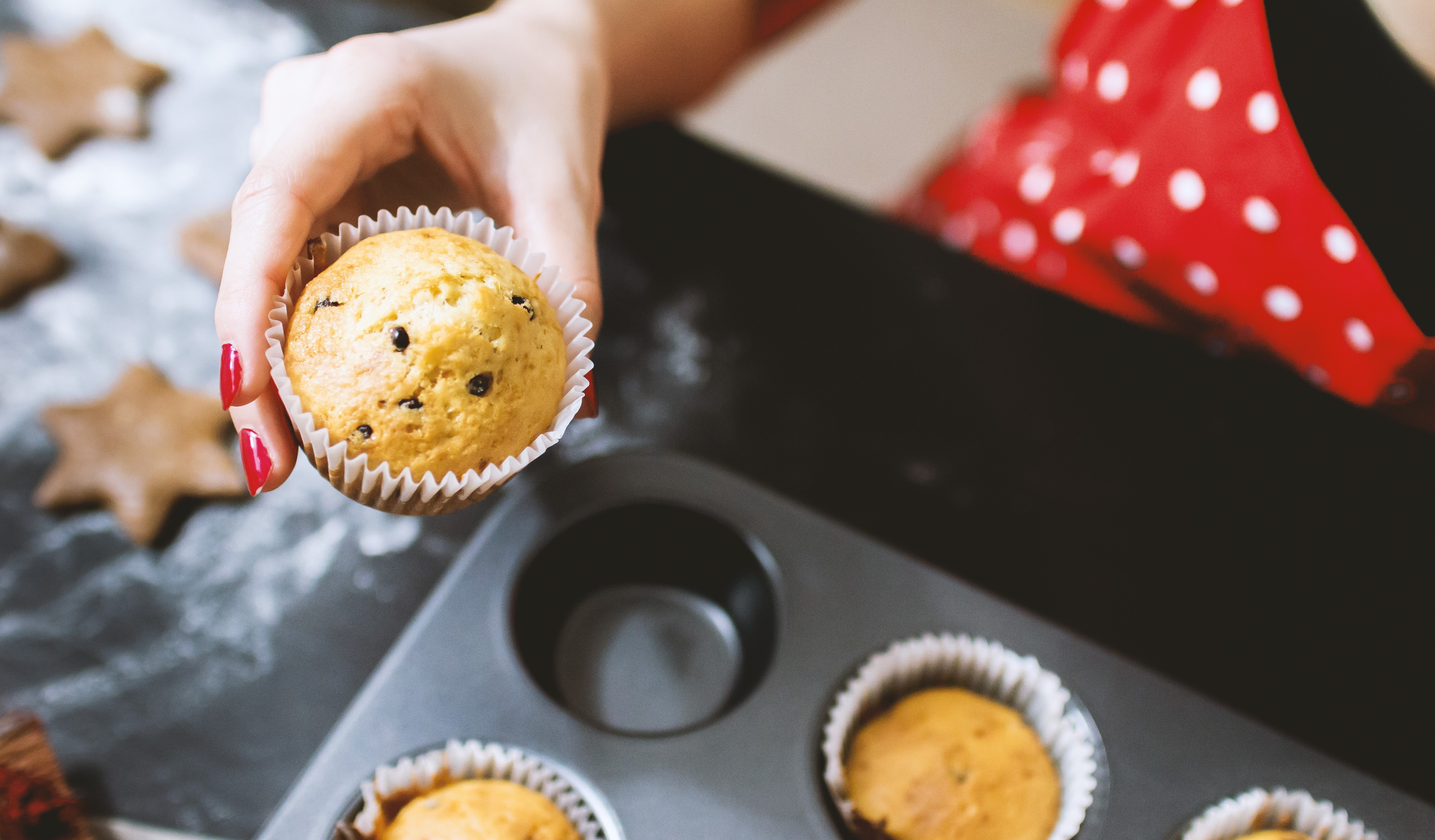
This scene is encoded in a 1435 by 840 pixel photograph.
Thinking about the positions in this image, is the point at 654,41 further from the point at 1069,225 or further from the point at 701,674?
the point at 701,674

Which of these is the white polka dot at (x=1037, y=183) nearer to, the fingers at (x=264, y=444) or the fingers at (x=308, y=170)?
the fingers at (x=308, y=170)

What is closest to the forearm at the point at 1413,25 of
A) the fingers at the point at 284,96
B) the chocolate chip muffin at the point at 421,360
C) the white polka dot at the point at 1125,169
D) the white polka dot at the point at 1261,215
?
the white polka dot at the point at 1261,215

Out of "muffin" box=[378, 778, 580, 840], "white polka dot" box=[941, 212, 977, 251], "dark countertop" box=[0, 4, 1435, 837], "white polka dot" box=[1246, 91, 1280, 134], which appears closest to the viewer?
"muffin" box=[378, 778, 580, 840]

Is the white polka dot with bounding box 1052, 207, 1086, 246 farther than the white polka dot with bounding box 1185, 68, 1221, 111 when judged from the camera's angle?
Yes

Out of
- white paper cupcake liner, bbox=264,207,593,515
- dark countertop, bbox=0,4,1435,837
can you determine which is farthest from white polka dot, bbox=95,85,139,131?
white paper cupcake liner, bbox=264,207,593,515

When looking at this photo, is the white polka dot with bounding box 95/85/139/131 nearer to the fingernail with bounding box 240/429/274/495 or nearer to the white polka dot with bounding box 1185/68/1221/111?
the fingernail with bounding box 240/429/274/495

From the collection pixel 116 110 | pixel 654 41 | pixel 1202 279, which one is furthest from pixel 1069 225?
pixel 116 110

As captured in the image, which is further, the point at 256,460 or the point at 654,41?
the point at 654,41
